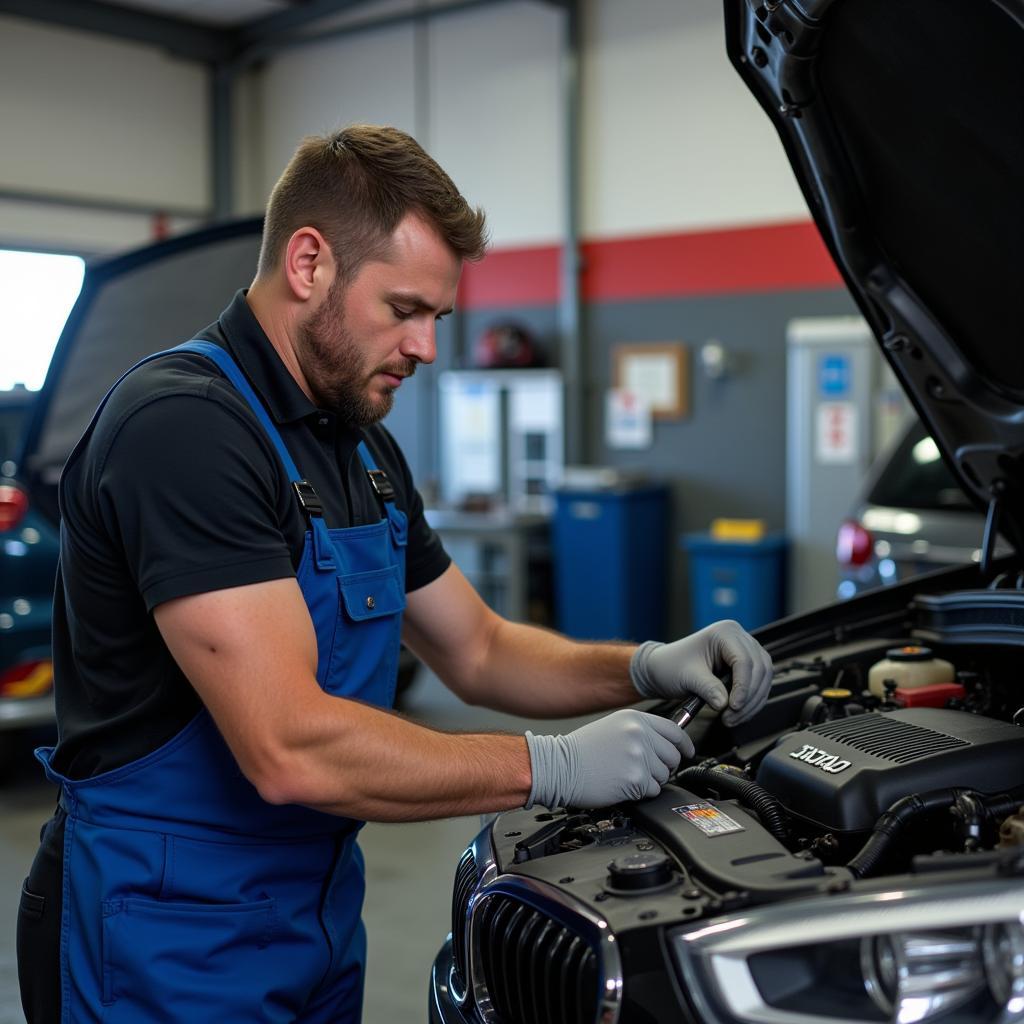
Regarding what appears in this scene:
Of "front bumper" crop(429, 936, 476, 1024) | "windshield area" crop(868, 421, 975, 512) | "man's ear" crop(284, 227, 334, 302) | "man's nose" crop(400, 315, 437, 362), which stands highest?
"man's ear" crop(284, 227, 334, 302)

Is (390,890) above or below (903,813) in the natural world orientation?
below

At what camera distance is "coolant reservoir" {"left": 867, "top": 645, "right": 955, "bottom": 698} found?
1.82 m

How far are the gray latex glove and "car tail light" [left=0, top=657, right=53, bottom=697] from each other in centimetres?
281

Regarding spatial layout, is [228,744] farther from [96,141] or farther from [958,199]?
[96,141]

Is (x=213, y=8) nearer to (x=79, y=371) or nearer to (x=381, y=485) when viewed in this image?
(x=79, y=371)

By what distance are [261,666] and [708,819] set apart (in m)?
0.52

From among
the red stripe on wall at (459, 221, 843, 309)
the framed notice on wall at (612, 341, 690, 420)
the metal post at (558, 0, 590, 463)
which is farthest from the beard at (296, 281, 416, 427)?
the metal post at (558, 0, 590, 463)

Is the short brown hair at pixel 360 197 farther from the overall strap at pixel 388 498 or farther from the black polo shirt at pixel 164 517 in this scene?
the overall strap at pixel 388 498

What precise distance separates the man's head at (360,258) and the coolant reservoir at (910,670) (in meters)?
0.84

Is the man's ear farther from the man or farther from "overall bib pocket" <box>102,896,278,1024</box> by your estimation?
"overall bib pocket" <box>102,896,278,1024</box>

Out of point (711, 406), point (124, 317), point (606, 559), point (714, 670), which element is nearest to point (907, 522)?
point (714, 670)

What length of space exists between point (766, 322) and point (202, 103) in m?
4.81

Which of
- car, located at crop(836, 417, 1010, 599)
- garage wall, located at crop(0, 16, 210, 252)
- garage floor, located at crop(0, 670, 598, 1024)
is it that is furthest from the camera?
garage wall, located at crop(0, 16, 210, 252)

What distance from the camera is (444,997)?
1481 millimetres
